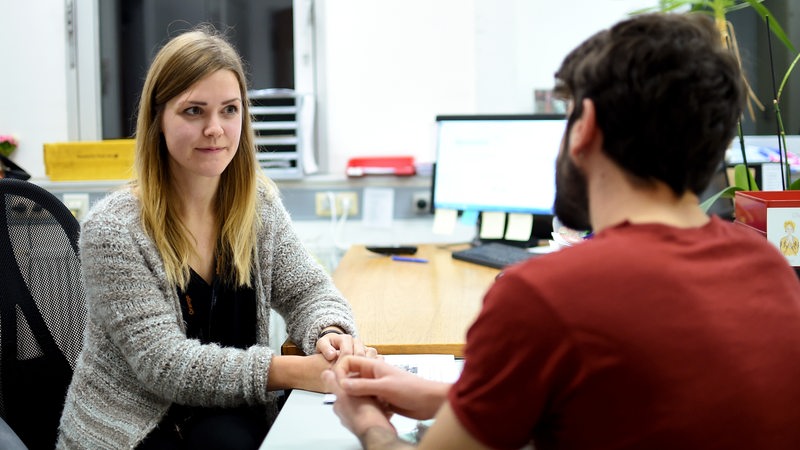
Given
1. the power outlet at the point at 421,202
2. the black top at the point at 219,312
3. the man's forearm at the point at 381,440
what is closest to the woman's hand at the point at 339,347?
the black top at the point at 219,312

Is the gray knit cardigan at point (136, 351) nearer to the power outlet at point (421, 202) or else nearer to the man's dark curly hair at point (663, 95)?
the man's dark curly hair at point (663, 95)

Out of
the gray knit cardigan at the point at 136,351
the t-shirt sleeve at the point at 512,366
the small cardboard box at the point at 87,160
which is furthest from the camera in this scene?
the small cardboard box at the point at 87,160

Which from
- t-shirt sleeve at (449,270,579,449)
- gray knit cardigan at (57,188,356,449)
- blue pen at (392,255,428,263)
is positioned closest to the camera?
t-shirt sleeve at (449,270,579,449)

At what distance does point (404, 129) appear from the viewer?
9.93 ft

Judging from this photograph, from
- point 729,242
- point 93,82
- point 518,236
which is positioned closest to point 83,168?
point 93,82

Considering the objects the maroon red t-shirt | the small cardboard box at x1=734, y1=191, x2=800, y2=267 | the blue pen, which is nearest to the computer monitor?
the blue pen

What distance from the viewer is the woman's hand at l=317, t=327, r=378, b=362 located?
1.30 meters

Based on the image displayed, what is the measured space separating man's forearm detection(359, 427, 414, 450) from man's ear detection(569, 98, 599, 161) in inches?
14.5

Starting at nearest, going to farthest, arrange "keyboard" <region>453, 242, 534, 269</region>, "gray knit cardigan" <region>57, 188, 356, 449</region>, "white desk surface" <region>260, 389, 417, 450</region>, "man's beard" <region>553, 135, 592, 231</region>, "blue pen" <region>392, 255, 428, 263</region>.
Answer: "man's beard" <region>553, 135, 592, 231</region> → "white desk surface" <region>260, 389, 417, 450</region> → "gray knit cardigan" <region>57, 188, 356, 449</region> → "keyboard" <region>453, 242, 534, 269</region> → "blue pen" <region>392, 255, 428, 263</region>

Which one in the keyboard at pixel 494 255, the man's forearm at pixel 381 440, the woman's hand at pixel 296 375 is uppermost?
the keyboard at pixel 494 255

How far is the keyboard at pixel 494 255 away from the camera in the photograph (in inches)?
88.8

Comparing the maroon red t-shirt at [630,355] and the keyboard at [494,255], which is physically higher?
the maroon red t-shirt at [630,355]

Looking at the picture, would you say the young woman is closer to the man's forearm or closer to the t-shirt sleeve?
the man's forearm

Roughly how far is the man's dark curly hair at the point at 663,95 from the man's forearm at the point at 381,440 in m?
0.40
